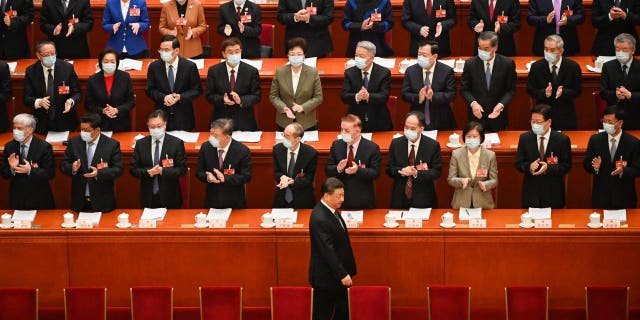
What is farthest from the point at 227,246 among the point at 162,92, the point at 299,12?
the point at 299,12

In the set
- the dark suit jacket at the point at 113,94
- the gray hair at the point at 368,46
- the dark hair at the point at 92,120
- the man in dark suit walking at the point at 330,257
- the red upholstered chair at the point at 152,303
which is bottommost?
the red upholstered chair at the point at 152,303

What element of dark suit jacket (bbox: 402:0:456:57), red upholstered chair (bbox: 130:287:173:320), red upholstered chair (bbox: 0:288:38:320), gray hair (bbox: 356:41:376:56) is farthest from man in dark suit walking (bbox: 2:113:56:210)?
dark suit jacket (bbox: 402:0:456:57)

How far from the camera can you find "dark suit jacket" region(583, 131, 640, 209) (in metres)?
10.2

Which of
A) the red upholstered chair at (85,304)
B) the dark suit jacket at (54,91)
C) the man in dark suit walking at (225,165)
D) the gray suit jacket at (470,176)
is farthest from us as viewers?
the dark suit jacket at (54,91)

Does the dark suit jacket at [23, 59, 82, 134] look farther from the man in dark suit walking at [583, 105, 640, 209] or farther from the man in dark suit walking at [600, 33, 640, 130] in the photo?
the man in dark suit walking at [600, 33, 640, 130]

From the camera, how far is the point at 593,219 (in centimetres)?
952

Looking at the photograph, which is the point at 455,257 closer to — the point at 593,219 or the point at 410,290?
the point at 410,290

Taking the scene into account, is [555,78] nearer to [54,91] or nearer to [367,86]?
[367,86]

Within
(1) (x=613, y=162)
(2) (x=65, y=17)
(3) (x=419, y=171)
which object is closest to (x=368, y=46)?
(3) (x=419, y=171)

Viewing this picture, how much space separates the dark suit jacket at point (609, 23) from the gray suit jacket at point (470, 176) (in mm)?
2562

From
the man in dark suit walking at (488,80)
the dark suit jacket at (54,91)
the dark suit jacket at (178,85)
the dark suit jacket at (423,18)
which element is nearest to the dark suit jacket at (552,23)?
the dark suit jacket at (423,18)

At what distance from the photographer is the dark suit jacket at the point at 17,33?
12328mm

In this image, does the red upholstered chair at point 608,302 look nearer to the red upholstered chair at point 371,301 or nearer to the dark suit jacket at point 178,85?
the red upholstered chair at point 371,301

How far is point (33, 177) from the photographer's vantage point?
411 inches
